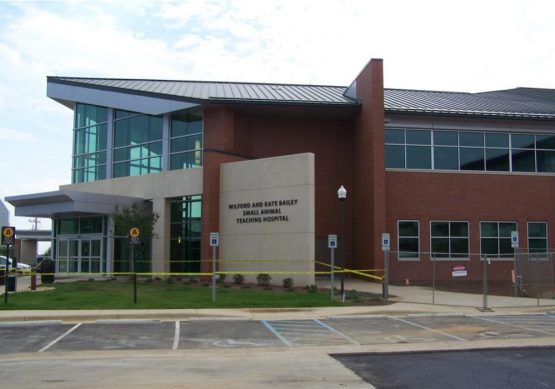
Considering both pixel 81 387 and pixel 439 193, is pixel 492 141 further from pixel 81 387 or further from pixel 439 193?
pixel 81 387

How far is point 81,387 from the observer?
343 inches

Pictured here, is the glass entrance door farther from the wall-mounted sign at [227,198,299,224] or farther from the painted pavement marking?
the painted pavement marking

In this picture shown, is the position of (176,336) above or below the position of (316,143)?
below

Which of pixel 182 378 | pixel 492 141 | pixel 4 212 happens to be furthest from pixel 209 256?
pixel 4 212

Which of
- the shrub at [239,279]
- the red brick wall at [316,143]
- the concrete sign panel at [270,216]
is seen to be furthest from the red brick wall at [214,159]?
the shrub at [239,279]

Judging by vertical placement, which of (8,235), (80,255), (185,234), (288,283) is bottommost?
(288,283)

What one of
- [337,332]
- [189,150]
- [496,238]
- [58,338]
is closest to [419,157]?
[496,238]

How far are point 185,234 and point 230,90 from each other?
978cm

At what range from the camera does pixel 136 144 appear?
35844 millimetres

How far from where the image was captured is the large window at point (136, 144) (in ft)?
114

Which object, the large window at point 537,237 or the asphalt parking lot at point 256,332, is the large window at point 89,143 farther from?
the large window at point 537,237

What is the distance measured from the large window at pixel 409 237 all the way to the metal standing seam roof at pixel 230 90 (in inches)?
278

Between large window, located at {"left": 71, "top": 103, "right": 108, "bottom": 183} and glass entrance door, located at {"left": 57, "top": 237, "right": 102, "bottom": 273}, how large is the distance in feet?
14.5

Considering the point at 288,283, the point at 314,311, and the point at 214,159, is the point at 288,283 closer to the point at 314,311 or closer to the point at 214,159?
the point at 314,311
